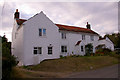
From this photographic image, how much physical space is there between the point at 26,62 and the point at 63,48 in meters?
9.13

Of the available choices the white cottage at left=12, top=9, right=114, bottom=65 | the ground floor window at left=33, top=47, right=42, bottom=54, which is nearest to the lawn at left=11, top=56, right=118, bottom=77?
the white cottage at left=12, top=9, right=114, bottom=65

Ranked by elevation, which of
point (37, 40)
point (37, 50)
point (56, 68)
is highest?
point (37, 40)

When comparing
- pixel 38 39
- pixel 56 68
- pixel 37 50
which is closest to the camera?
pixel 56 68

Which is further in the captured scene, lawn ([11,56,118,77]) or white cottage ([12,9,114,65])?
white cottage ([12,9,114,65])

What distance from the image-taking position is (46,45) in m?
19.1

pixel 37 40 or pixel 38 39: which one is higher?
pixel 38 39

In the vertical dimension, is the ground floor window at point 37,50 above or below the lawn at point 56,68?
above

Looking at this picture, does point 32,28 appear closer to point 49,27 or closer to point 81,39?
point 49,27

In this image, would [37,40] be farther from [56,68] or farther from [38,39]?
[56,68]

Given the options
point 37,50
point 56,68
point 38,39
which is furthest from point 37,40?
point 56,68

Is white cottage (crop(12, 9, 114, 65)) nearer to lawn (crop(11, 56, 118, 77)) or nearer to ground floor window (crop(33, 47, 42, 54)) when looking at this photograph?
ground floor window (crop(33, 47, 42, 54))

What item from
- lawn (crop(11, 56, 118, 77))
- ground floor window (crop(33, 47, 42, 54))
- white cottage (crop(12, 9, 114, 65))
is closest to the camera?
lawn (crop(11, 56, 118, 77))

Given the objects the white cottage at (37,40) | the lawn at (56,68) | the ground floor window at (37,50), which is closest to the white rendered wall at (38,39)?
the white cottage at (37,40)

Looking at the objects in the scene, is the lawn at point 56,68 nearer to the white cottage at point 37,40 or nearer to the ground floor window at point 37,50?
the white cottage at point 37,40
